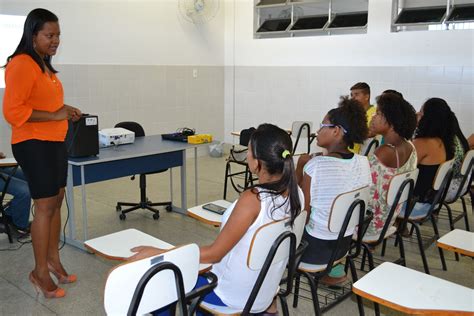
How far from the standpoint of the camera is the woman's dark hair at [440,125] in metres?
3.42

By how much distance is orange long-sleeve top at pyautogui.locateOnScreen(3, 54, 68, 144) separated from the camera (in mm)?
2342

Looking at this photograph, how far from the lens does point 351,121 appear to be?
2.48 m

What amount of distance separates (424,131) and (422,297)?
2.11 meters

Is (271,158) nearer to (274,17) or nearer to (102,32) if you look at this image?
(102,32)

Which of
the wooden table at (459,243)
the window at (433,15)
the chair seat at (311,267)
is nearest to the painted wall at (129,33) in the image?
the window at (433,15)

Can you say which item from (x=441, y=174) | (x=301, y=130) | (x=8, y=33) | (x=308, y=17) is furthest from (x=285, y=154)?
(x=308, y=17)

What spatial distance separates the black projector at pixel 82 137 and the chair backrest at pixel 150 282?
200 cm

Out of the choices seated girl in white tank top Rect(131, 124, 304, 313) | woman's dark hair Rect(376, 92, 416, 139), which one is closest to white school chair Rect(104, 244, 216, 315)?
seated girl in white tank top Rect(131, 124, 304, 313)

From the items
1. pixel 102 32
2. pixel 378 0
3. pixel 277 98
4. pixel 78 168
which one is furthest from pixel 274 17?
pixel 78 168

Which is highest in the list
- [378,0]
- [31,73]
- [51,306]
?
[378,0]

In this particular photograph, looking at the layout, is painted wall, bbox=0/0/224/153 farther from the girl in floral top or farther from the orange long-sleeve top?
the girl in floral top

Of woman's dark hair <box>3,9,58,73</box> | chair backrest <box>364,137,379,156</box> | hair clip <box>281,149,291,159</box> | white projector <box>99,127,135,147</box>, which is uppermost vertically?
woman's dark hair <box>3,9,58,73</box>

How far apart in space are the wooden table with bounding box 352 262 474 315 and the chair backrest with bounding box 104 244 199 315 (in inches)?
23.9

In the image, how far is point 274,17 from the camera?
704 cm
